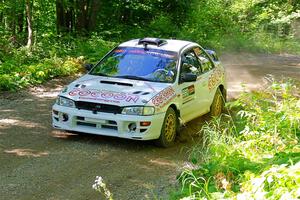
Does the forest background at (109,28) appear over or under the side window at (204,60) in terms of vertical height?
under

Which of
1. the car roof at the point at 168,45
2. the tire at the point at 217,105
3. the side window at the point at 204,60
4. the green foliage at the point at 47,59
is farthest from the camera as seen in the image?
the green foliage at the point at 47,59

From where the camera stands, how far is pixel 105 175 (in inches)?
269

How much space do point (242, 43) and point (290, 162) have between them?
27.1m

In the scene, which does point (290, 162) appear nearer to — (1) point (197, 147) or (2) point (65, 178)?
(2) point (65, 178)

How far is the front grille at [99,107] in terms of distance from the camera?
7.87m

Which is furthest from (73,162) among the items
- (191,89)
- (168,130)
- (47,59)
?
(47,59)

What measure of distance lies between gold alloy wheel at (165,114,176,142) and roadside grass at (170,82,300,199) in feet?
1.61

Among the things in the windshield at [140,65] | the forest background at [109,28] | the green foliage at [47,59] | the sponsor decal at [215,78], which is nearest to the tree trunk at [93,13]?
the forest background at [109,28]

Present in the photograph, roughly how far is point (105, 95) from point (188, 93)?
175 centimetres

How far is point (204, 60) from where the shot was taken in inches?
400

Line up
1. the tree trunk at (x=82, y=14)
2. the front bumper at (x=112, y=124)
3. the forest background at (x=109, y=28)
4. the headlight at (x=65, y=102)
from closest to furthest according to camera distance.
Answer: the front bumper at (x=112, y=124)
the headlight at (x=65, y=102)
the forest background at (x=109, y=28)
the tree trunk at (x=82, y=14)

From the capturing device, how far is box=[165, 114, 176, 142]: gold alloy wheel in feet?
27.2

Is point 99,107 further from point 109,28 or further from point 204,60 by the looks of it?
point 109,28

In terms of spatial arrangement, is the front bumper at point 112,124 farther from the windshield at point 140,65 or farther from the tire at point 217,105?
the tire at point 217,105
